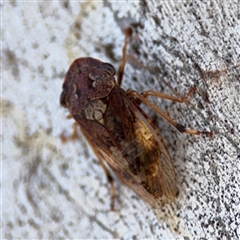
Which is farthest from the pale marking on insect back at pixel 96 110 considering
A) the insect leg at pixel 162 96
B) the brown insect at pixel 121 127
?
the insect leg at pixel 162 96

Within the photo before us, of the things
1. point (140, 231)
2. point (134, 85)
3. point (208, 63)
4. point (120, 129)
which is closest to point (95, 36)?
point (134, 85)

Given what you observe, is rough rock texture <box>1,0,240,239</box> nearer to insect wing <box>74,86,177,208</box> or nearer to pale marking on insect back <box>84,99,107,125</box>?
insect wing <box>74,86,177,208</box>

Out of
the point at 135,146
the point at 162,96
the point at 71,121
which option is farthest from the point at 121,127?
the point at 71,121

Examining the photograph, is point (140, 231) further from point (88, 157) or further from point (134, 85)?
point (134, 85)

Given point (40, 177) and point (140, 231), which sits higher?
point (40, 177)

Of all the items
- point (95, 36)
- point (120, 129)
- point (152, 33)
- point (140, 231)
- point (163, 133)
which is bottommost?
point (140, 231)

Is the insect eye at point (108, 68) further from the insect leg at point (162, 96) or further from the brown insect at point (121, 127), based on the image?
the insect leg at point (162, 96)

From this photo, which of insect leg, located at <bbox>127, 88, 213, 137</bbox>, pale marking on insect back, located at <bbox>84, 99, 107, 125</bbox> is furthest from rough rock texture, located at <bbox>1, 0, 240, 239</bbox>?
pale marking on insect back, located at <bbox>84, 99, 107, 125</bbox>
